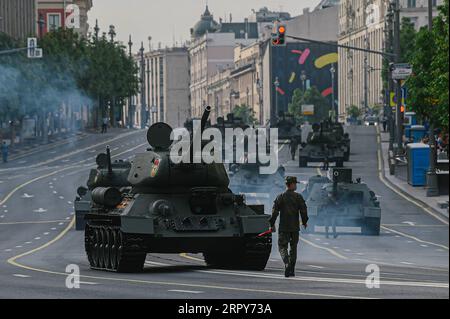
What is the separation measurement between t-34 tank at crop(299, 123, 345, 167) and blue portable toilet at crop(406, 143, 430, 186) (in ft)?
41.1

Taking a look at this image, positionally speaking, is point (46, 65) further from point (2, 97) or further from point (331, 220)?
point (331, 220)

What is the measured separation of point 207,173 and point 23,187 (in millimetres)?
50330

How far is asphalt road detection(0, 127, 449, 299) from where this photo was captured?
76.1ft

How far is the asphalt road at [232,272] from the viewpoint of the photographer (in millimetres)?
23188

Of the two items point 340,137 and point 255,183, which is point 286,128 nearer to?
point 340,137

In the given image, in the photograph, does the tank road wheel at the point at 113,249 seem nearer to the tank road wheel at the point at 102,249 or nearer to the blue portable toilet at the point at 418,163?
the tank road wheel at the point at 102,249

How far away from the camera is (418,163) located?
73688 mm

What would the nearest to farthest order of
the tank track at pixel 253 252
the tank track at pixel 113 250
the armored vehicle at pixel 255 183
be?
the tank track at pixel 113 250 < the tank track at pixel 253 252 < the armored vehicle at pixel 255 183

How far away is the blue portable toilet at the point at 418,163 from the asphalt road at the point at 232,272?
1.52 metres

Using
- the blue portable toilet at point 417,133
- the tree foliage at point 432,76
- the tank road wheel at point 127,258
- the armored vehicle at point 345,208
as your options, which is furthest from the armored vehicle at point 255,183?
the blue portable toilet at point 417,133

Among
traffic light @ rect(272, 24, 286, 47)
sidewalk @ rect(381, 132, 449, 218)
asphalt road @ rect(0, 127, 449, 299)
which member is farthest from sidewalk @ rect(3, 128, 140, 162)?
traffic light @ rect(272, 24, 286, 47)

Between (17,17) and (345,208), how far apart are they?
380ft

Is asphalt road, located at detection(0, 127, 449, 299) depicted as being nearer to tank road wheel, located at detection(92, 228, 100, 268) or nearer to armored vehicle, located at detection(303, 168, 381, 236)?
tank road wheel, located at detection(92, 228, 100, 268)
